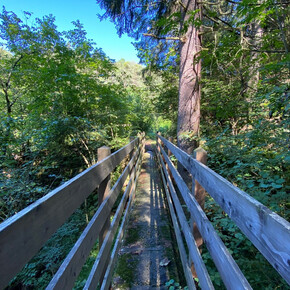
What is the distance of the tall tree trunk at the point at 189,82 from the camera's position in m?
3.70

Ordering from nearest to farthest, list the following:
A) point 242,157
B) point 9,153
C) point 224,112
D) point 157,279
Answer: point 157,279 < point 242,157 < point 224,112 < point 9,153

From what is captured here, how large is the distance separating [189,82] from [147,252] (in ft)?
10.7

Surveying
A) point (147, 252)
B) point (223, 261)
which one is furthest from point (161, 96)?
point (223, 261)

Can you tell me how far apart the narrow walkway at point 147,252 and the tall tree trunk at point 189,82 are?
1.58 metres

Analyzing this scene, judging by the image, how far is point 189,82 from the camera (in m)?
3.76

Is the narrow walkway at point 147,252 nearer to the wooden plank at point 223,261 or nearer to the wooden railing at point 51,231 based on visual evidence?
the wooden railing at point 51,231

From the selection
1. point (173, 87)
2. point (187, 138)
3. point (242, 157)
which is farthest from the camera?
point (173, 87)

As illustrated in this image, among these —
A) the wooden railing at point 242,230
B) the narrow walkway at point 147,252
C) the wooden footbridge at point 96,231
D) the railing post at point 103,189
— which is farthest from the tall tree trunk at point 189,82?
the wooden railing at point 242,230

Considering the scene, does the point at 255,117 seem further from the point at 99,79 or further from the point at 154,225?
the point at 99,79

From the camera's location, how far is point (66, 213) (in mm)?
807

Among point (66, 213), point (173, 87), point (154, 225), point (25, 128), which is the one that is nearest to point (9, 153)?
point (25, 128)

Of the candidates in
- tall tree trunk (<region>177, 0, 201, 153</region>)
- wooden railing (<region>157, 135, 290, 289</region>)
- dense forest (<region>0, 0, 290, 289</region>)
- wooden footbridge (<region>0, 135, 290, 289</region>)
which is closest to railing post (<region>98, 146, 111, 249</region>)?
wooden footbridge (<region>0, 135, 290, 289</region>)

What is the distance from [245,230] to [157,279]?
1.60m

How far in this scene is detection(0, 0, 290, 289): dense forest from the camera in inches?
103
